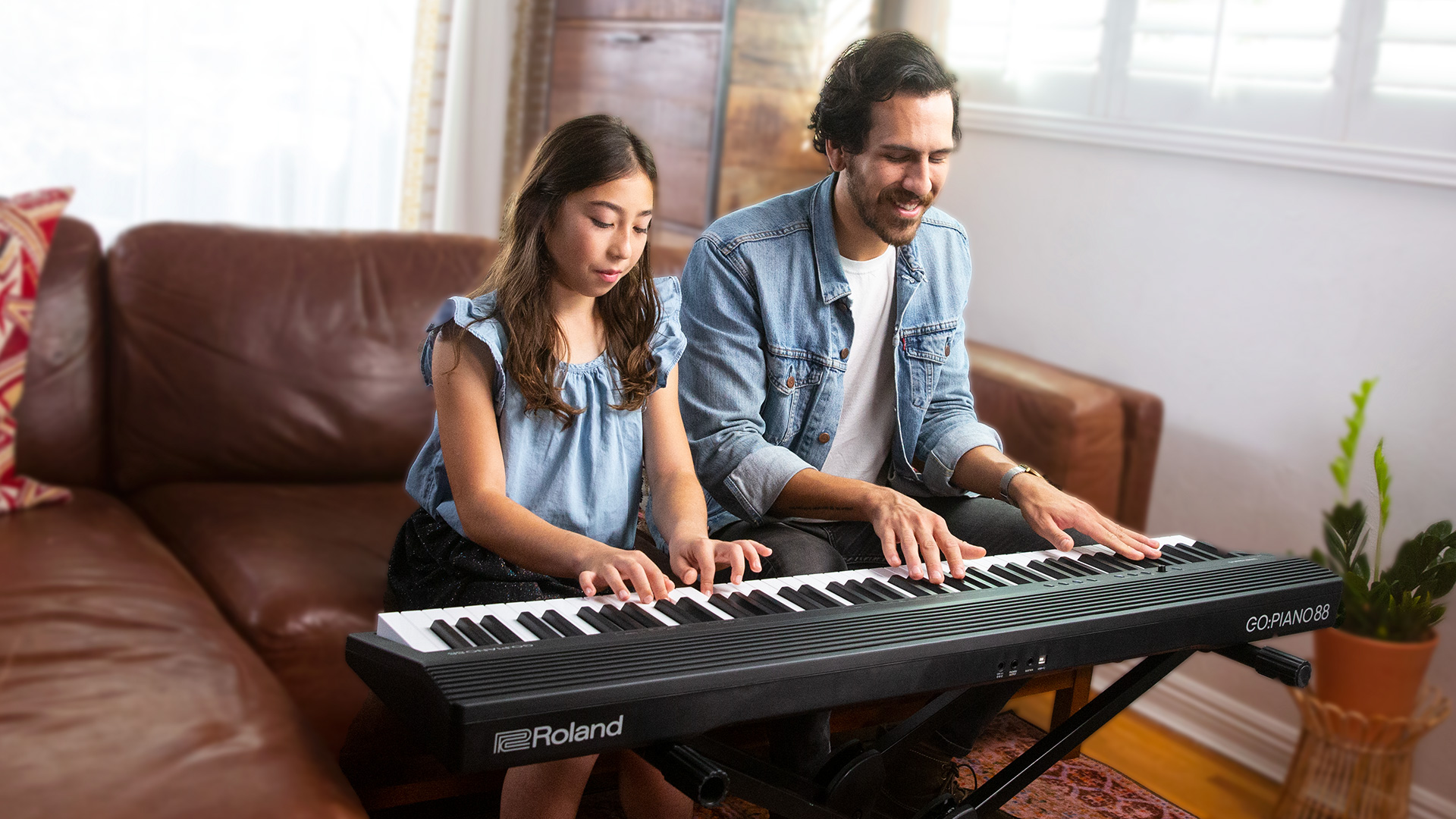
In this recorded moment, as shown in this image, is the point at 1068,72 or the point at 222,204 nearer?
the point at 1068,72

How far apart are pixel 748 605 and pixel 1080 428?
1344 millimetres

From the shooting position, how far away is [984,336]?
3.11 metres

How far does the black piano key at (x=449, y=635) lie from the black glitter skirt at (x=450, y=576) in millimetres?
321

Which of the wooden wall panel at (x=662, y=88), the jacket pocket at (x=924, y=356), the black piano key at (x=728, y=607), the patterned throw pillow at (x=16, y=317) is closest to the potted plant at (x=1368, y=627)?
the jacket pocket at (x=924, y=356)

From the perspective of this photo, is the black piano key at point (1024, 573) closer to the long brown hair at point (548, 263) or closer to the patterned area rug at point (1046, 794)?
the patterned area rug at point (1046, 794)

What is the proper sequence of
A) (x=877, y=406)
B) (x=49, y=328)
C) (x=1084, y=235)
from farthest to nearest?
(x=1084, y=235)
(x=49, y=328)
(x=877, y=406)

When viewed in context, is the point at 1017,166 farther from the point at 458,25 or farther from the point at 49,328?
the point at 49,328

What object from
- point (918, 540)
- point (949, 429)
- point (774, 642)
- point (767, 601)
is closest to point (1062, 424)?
point (949, 429)

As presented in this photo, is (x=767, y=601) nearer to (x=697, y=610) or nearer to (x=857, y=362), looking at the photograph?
(x=697, y=610)

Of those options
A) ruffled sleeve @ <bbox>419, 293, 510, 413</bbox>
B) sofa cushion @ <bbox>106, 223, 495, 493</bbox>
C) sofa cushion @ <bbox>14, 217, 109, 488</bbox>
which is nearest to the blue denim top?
ruffled sleeve @ <bbox>419, 293, 510, 413</bbox>

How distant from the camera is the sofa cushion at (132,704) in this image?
122 centimetres

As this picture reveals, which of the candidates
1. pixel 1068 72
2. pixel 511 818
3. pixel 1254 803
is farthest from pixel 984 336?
pixel 511 818

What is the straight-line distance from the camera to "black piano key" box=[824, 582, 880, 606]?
1213 mm

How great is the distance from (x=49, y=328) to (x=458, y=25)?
5.88ft
